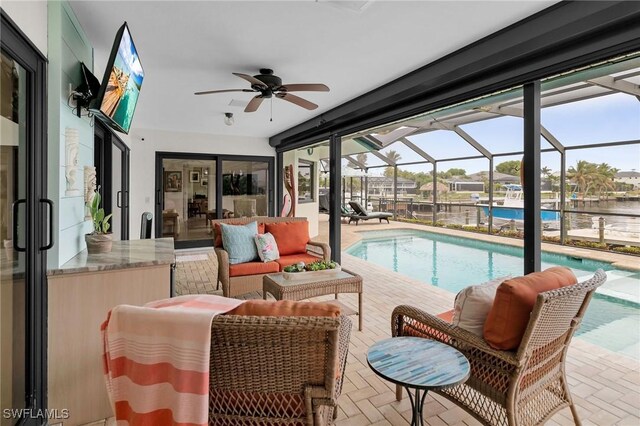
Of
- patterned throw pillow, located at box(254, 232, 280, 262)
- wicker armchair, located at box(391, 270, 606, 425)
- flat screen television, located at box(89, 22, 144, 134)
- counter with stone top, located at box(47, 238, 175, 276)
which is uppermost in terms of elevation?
flat screen television, located at box(89, 22, 144, 134)

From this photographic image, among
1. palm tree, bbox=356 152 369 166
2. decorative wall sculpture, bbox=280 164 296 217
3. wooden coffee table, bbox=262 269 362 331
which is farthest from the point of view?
palm tree, bbox=356 152 369 166

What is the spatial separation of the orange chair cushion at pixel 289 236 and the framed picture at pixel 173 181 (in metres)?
3.91

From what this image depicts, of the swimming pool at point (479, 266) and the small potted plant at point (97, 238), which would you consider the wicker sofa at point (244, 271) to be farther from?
the swimming pool at point (479, 266)

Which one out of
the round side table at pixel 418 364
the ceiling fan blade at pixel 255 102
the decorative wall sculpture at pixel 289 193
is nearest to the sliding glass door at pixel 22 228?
the round side table at pixel 418 364

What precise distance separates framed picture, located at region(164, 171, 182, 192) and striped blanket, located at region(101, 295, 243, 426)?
6.67 metres

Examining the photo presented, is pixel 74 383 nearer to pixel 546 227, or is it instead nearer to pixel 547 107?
pixel 547 107

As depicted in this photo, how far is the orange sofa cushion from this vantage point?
5.15 ft

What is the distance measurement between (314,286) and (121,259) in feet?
5.16

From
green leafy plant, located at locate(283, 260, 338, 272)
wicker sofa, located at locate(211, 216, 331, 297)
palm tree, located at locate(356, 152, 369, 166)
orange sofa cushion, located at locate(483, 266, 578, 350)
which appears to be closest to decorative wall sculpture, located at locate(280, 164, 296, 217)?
wicker sofa, located at locate(211, 216, 331, 297)

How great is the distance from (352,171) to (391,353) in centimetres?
1149

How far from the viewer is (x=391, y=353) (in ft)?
5.57

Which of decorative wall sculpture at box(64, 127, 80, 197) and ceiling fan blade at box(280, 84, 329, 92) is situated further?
ceiling fan blade at box(280, 84, 329, 92)

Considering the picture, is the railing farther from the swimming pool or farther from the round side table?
the round side table

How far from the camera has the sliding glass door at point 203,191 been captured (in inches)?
287
